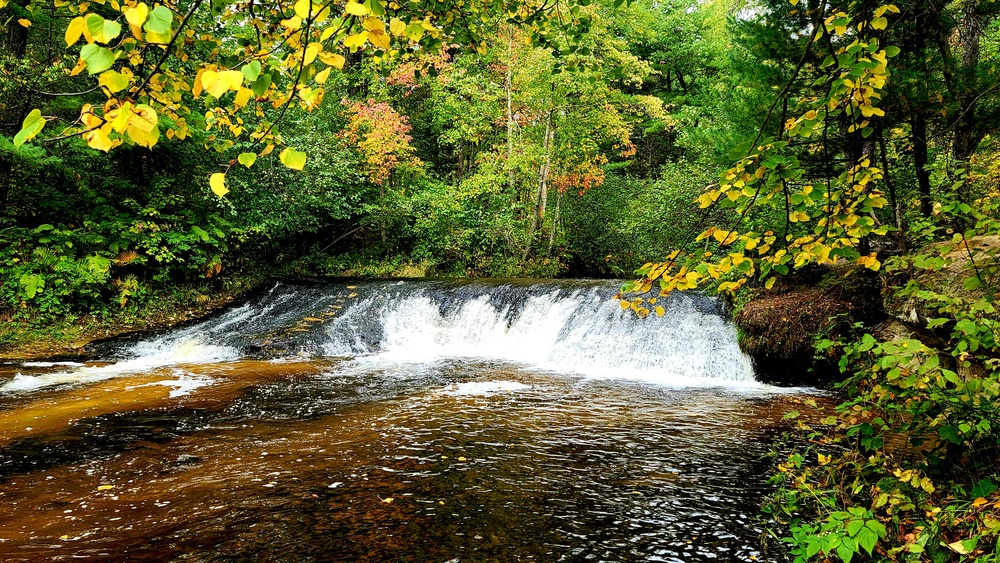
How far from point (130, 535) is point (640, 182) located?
1911 centimetres

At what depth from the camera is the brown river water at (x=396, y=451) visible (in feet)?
11.1

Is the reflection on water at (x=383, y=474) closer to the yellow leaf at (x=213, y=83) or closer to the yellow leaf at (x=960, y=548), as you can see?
the yellow leaf at (x=960, y=548)

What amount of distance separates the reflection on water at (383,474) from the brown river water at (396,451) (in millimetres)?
21

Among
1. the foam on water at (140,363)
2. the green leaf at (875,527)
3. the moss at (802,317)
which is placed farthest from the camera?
the foam on water at (140,363)

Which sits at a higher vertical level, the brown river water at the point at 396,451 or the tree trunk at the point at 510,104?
the tree trunk at the point at 510,104

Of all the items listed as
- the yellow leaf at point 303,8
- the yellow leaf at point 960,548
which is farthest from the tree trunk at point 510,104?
the yellow leaf at point 303,8

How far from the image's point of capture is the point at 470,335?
12219 mm

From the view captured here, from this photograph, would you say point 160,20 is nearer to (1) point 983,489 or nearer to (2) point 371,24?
(2) point 371,24

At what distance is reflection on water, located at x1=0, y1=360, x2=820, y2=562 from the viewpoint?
3.32m

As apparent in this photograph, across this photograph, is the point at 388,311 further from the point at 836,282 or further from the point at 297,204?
the point at 836,282

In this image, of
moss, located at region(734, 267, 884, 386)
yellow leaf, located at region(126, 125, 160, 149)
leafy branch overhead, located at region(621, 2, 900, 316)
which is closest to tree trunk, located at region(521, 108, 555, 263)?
moss, located at region(734, 267, 884, 386)

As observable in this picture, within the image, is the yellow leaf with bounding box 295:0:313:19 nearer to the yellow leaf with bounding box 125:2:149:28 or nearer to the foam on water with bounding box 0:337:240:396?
the yellow leaf with bounding box 125:2:149:28

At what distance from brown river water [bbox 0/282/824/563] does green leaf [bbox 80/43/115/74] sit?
2951 mm

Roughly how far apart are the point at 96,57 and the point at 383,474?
3911mm
